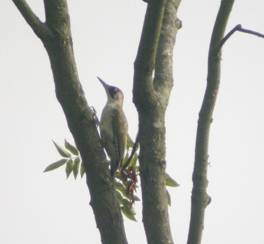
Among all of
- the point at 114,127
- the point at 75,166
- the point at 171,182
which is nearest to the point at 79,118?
the point at 171,182

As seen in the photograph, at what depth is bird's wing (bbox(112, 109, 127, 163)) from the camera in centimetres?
628

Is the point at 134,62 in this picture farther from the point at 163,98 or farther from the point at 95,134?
the point at 95,134

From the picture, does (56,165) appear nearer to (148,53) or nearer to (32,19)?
(32,19)

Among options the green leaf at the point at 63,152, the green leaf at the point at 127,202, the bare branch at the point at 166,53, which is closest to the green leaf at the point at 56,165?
the green leaf at the point at 63,152

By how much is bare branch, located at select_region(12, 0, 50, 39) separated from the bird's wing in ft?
10.00

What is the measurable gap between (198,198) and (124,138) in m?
3.35

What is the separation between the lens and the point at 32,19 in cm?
315

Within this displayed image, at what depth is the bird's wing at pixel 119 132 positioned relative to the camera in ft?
20.6

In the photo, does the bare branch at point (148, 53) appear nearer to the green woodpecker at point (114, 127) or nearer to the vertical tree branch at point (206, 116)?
the vertical tree branch at point (206, 116)

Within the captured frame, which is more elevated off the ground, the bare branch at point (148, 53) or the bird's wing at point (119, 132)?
the bare branch at point (148, 53)

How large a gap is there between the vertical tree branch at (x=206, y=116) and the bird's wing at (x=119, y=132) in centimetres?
283

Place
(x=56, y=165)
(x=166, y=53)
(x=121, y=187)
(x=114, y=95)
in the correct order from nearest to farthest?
(x=166, y=53) < (x=121, y=187) < (x=56, y=165) < (x=114, y=95)

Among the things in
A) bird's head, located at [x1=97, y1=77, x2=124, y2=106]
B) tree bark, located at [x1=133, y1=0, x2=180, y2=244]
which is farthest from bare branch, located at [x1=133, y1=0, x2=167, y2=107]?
bird's head, located at [x1=97, y1=77, x2=124, y2=106]

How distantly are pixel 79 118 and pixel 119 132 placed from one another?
3.22 metres
